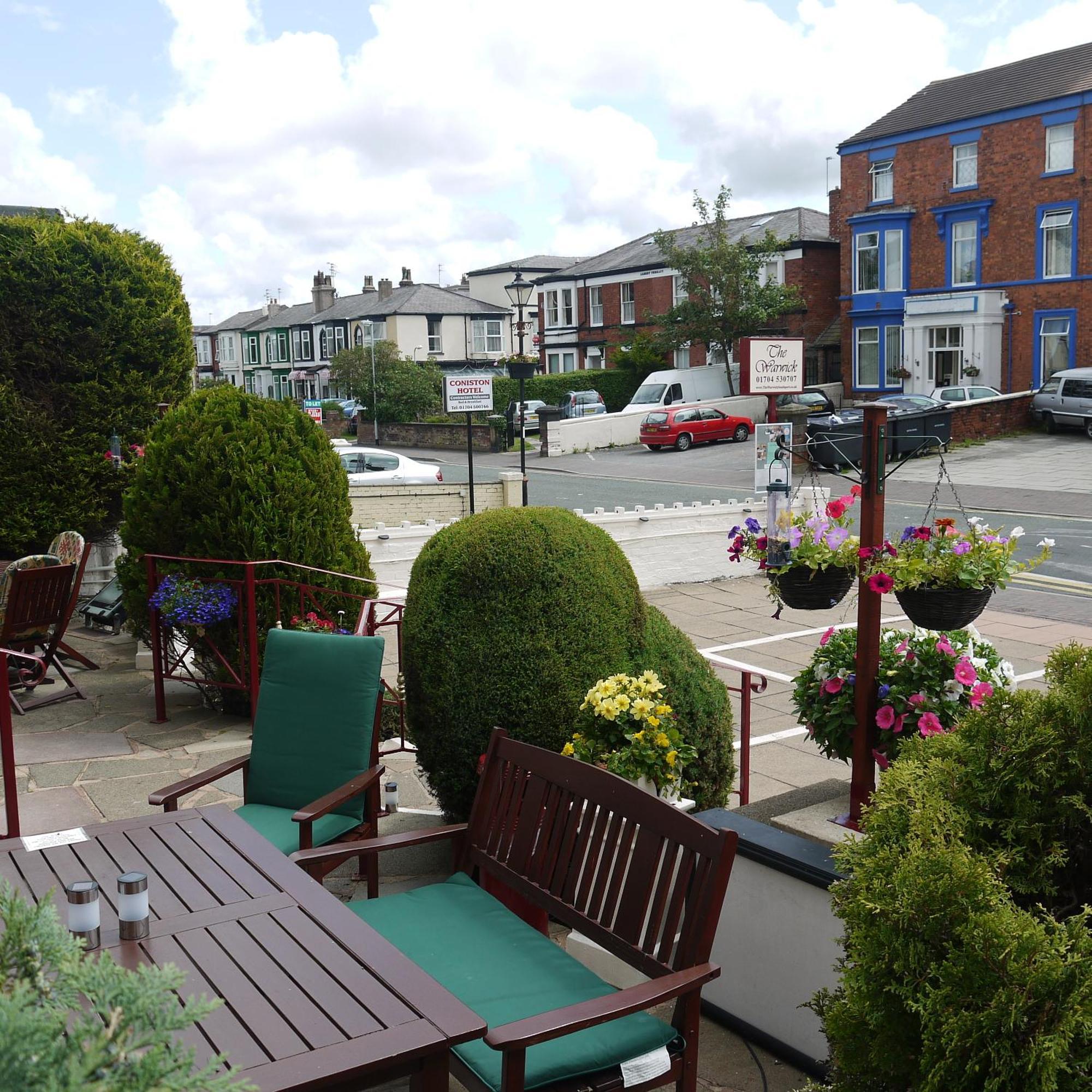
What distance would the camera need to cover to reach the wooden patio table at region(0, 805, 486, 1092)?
2426mm

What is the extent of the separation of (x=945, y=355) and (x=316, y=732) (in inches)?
1333

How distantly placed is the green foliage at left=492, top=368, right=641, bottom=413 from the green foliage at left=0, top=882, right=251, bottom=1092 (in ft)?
144

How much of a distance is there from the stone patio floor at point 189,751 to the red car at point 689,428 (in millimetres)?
22192

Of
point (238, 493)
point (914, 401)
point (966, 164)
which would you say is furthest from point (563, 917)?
point (966, 164)

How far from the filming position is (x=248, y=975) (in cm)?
274

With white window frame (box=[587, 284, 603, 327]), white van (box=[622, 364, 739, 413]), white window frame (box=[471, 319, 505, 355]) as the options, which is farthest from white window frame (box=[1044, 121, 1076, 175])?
white window frame (box=[471, 319, 505, 355])

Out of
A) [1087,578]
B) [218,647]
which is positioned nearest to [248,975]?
[218,647]

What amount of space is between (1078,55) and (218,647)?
34091 millimetres

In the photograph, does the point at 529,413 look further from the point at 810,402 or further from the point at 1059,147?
the point at 1059,147

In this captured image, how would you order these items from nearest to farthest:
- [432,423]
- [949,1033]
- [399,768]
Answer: [949,1033] → [399,768] → [432,423]

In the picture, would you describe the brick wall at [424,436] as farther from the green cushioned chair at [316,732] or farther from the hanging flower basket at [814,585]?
the hanging flower basket at [814,585]

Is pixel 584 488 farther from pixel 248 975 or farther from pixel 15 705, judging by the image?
pixel 248 975

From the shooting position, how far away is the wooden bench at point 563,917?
2.83m

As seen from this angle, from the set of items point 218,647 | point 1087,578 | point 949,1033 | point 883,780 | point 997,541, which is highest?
point 997,541
